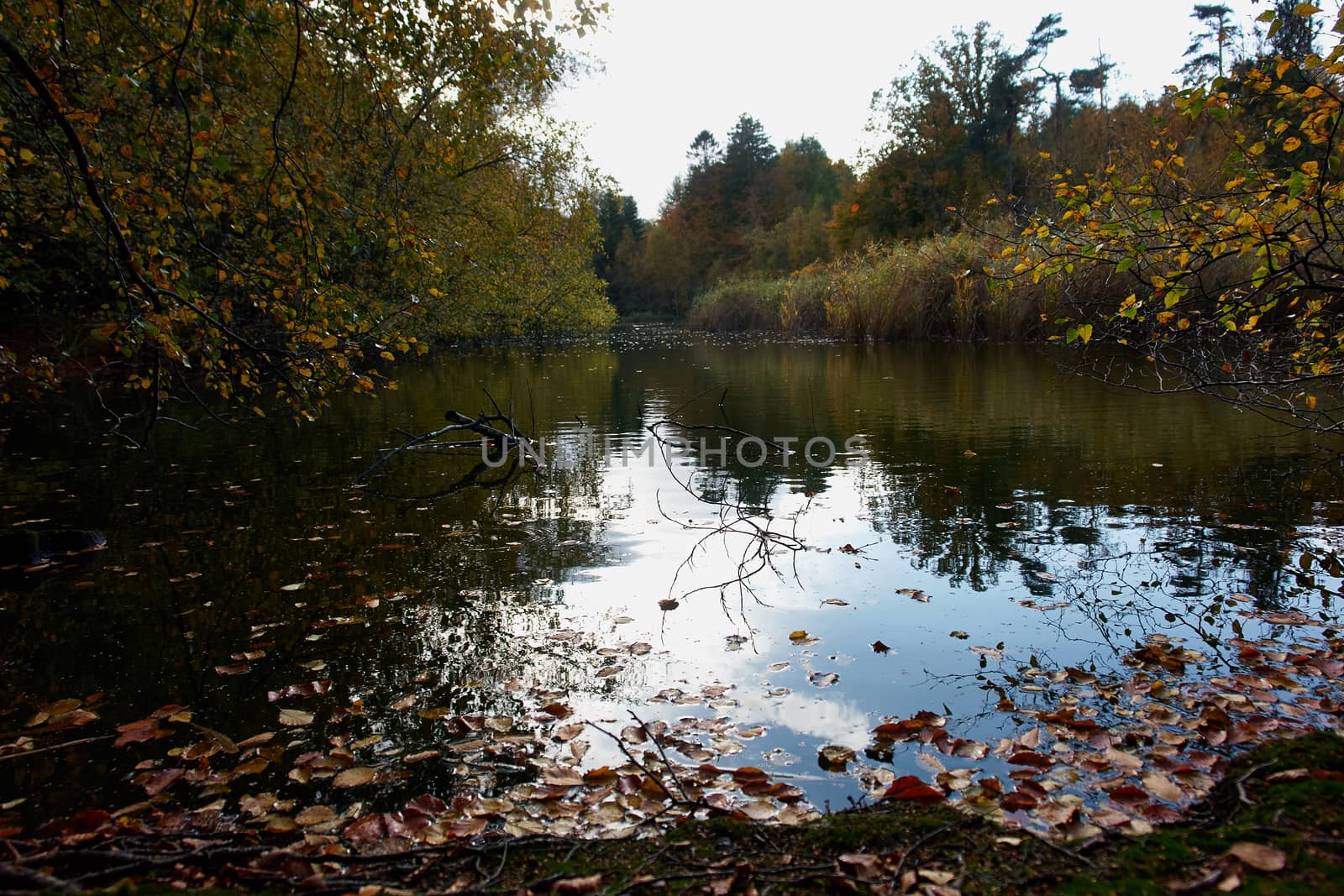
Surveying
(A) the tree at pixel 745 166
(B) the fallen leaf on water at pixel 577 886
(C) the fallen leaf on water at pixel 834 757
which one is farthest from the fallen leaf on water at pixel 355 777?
(A) the tree at pixel 745 166

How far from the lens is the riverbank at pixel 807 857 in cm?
209

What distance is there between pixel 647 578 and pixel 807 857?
3023 millimetres

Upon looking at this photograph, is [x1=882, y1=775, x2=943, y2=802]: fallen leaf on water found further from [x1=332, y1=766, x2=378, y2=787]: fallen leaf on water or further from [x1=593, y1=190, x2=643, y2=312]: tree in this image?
[x1=593, y1=190, x2=643, y2=312]: tree

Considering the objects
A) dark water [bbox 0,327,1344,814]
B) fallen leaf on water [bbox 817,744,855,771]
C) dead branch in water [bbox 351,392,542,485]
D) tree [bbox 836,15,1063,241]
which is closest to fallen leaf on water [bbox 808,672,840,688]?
dark water [bbox 0,327,1344,814]

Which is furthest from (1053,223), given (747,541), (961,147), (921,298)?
(961,147)

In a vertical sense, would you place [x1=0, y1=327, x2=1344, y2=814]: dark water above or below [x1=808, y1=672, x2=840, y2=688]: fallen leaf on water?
above

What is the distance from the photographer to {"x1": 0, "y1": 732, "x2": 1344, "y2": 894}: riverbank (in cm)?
209

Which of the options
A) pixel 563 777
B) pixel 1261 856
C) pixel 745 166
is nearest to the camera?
pixel 1261 856

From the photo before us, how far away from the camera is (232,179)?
1084cm

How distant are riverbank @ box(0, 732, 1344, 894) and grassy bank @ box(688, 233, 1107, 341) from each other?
1696 centimetres

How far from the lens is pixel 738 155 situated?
74125 mm

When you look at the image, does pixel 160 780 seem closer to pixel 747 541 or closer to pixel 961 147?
pixel 747 541

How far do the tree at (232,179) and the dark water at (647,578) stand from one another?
44.8 inches

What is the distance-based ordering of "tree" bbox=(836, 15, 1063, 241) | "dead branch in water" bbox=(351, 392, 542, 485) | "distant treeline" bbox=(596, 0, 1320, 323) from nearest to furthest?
"dead branch in water" bbox=(351, 392, 542, 485) < "distant treeline" bbox=(596, 0, 1320, 323) < "tree" bbox=(836, 15, 1063, 241)
